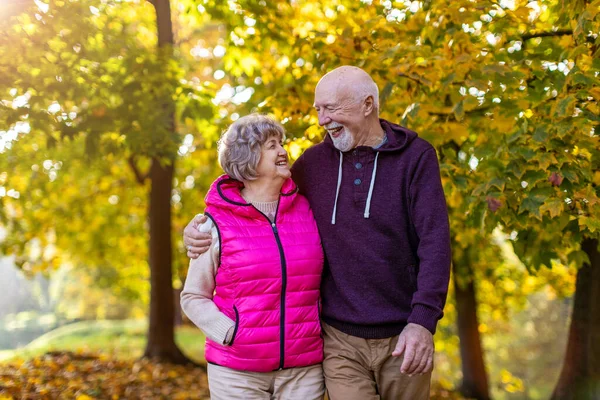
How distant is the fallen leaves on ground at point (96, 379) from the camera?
6.64m

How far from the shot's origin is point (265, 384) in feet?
10.5

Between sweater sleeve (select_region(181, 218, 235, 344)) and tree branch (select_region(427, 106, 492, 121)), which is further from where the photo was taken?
tree branch (select_region(427, 106, 492, 121))

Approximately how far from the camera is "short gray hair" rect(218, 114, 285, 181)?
3.22m

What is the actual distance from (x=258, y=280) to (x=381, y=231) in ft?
1.98

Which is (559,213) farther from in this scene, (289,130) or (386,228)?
(289,130)

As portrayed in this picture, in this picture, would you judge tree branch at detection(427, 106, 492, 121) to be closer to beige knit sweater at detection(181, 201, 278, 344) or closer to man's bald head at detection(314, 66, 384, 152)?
man's bald head at detection(314, 66, 384, 152)

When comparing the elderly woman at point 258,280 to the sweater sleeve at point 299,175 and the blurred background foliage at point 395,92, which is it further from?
the blurred background foliage at point 395,92

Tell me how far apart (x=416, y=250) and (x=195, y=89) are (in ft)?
14.2

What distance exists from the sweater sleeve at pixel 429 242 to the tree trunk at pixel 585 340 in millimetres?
4102

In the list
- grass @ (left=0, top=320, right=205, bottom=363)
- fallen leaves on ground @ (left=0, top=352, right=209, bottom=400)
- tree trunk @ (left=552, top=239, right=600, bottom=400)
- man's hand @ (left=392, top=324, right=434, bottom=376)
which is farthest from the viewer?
grass @ (left=0, top=320, right=205, bottom=363)

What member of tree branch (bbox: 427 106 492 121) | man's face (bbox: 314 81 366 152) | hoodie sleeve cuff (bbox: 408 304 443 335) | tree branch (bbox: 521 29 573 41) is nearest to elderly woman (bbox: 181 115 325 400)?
man's face (bbox: 314 81 366 152)

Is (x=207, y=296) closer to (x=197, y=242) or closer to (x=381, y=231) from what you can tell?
(x=197, y=242)

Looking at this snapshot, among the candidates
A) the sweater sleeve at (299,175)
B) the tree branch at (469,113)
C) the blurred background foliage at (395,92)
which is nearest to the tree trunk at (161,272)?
the blurred background foliage at (395,92)

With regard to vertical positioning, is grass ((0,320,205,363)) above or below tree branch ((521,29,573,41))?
below
